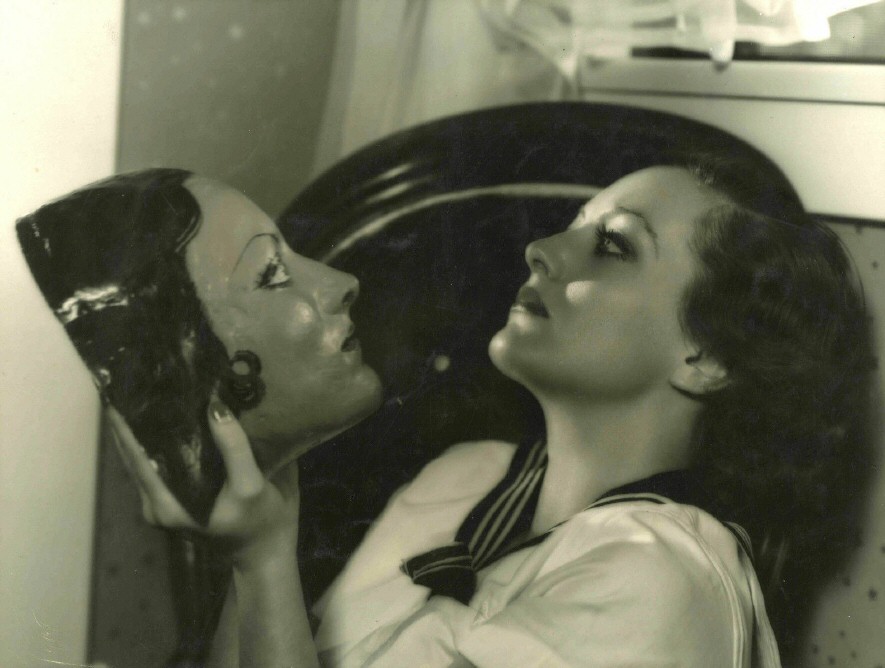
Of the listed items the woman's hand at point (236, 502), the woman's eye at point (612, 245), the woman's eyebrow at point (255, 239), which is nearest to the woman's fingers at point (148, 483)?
the woman's hand at point (236, 502)

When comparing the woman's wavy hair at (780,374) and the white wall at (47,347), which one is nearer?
the woman's wavy hair at (780,374)

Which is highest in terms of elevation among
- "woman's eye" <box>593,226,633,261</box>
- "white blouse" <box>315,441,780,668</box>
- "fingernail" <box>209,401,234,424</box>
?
"woman's eye" <box>593,226,633,261</box>

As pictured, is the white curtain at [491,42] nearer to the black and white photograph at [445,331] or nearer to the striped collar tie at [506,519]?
the black and white photograph at [445,331]

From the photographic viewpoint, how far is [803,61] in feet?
2.94

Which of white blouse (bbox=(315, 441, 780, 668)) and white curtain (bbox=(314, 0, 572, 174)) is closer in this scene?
white blouse (bbox=(315, 441, 780, 668))

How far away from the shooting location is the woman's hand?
36.1 inches

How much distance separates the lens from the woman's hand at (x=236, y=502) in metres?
0.92

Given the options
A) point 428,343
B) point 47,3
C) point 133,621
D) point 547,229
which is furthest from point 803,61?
point 133,621

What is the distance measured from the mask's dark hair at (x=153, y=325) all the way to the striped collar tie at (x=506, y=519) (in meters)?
0.25

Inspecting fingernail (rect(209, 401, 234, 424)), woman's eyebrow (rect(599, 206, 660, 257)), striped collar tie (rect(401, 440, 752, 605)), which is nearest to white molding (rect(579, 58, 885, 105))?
woman's eyebrow (rect(599, 206, 660, 257))

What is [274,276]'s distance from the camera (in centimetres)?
92

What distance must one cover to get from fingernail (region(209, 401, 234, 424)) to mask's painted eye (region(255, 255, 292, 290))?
0.13 m

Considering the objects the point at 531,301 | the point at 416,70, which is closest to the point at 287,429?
the point at 531,301

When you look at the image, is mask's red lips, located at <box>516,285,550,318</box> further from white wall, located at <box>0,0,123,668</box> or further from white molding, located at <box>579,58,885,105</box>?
white wall, located at <box>0,0,123,668</box>
